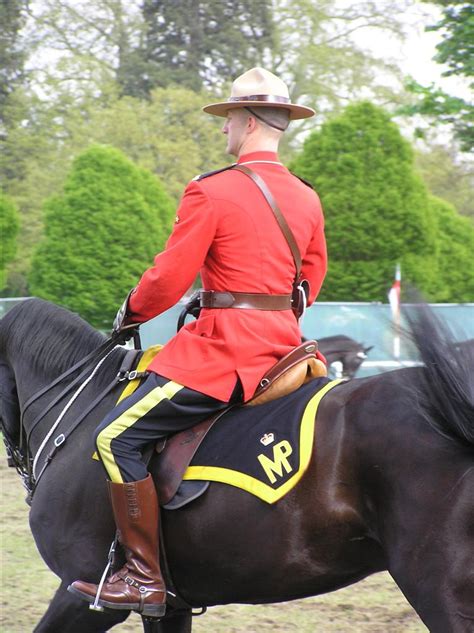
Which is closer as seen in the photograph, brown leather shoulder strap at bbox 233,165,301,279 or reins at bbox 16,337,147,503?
brown leather shoulder strap at bbox 233,165,301,279

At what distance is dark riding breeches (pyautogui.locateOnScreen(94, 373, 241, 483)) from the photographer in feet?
11.1

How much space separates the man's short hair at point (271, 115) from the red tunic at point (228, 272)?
0.40 ft

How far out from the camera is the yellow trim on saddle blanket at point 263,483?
3170 mm

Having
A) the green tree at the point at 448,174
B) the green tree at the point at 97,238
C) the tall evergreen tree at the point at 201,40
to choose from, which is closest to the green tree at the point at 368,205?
the green tree at the point at 97,238

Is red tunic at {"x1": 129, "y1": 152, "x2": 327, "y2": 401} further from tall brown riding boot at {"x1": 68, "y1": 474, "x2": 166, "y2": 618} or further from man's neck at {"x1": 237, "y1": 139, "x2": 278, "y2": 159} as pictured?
tall brown riding boot at {"x1": 68, "y1": 474, "x2": 166, "y2": 618}

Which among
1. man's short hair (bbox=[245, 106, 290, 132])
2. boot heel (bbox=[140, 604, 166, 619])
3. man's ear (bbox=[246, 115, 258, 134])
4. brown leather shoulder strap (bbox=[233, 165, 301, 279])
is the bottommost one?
boot heel (bbox=[140, 604, 166, 619])

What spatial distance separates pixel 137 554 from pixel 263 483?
0.54m

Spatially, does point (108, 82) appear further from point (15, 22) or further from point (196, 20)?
point (196, 20)

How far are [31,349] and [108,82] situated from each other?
2603 cm

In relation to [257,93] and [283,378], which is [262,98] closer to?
[257,93]

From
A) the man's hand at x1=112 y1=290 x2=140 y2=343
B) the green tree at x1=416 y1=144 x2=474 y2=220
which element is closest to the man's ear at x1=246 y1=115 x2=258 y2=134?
the man's hand at x1=112 y1=290 x2=140 y2=343

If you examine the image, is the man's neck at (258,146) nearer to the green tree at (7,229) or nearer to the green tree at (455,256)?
the green tree at (7,229)

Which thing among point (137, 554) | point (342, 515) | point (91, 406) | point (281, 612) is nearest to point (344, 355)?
point (281, 612)

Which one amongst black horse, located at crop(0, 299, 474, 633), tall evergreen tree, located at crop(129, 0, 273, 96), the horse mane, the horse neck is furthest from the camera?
tall evergreen tree, located at crop(129, 0, 273, 96)
